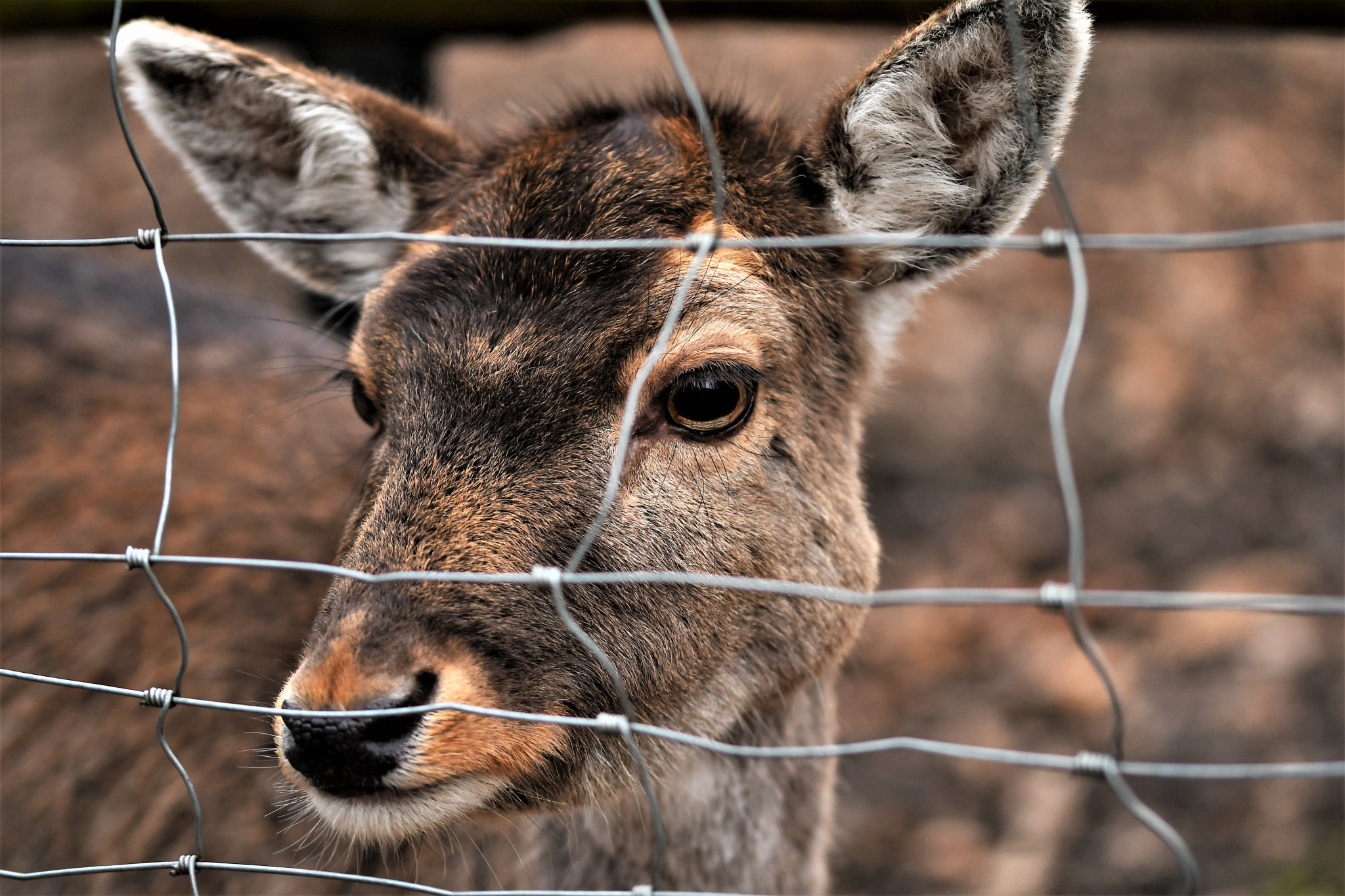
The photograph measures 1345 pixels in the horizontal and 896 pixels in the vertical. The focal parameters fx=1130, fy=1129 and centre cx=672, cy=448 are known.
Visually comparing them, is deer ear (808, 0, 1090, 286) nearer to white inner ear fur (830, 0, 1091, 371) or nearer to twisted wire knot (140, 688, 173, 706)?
white inner ear fur (830, 0, 1091, 371)

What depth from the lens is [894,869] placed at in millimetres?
5785

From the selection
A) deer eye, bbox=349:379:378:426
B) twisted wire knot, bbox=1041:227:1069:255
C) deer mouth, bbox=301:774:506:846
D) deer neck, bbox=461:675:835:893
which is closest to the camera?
twisted wire knot, bbox=1041:227:1069:255

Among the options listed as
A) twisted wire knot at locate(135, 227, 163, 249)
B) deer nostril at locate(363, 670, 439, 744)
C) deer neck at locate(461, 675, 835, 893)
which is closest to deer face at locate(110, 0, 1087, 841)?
deer nostril at locate(363, 670, 439, 744)

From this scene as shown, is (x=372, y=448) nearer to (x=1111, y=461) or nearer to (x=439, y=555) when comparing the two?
(x=439, y=555)

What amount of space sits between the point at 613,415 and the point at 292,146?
169cm

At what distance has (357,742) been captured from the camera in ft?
7.51

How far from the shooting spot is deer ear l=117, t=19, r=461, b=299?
11.1 feet

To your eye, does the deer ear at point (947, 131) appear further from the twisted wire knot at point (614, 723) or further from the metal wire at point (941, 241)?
the twisted wire knot at point (614, 723)

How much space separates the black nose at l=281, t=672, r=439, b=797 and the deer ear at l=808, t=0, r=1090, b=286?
1.75 metres

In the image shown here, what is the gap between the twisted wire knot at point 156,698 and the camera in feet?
7.65

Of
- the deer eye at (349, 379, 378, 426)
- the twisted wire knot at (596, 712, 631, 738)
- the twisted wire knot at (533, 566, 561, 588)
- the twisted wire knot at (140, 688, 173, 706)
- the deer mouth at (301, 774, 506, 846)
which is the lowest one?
the deer mouth at (301, 774, 506, 846)

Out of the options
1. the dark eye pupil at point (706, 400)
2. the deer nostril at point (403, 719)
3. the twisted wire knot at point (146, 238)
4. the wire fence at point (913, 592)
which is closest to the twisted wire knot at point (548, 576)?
the wire fence at point (913, 592)

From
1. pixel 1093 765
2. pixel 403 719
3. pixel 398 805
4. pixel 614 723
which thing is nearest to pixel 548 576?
pixel 614 723

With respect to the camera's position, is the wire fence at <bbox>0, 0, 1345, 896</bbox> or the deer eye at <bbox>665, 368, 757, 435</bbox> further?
the deer eye at <bbox>665, 368, 757, 435</bbox>
